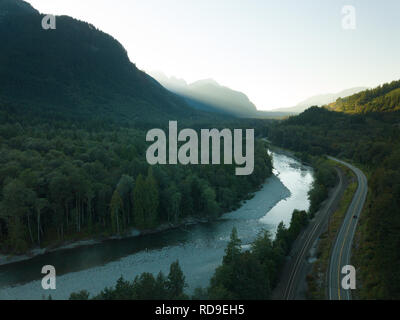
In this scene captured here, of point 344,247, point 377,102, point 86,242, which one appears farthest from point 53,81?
point 377,102

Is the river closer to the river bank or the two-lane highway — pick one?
the river bank

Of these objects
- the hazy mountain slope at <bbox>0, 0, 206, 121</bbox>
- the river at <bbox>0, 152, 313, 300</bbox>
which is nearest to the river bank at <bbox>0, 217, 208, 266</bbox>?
the river at <bbox>0, 152, 313, 300</bbox>

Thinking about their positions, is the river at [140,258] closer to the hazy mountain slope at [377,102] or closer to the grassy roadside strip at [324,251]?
the grassy roadside strip at [324,251]

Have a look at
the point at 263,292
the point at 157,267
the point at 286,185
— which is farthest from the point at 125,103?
the point at 263,292
